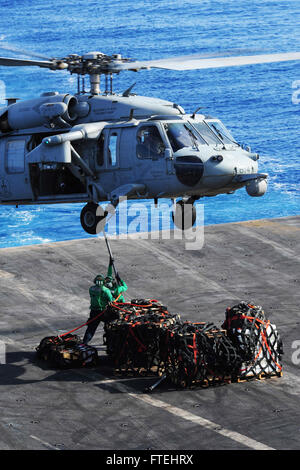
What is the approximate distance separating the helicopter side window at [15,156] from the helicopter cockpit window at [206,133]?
16.8 ft

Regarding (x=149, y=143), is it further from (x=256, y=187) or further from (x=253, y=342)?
(x=253, y=342)

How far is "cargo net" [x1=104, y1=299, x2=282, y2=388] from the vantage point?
23.3 m

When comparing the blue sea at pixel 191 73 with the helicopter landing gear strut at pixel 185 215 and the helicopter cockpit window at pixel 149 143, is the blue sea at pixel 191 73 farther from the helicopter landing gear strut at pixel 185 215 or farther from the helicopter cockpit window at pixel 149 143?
the helicopter cockpit window at pixel 149 143

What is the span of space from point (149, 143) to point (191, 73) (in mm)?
90287

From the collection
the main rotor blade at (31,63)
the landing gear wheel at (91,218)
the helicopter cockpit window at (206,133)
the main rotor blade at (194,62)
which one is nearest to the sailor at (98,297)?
the landing gear wheel at (91,218)

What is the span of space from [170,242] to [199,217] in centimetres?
3642

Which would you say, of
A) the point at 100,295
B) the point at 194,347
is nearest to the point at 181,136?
the point at 100,295

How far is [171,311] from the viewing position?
99.2 feet

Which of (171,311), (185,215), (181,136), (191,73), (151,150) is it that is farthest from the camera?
(191,73)

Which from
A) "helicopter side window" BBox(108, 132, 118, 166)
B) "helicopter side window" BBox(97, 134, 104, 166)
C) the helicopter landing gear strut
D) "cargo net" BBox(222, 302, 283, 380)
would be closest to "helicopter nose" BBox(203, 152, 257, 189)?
"helicopter side window" BBox(108, 132, 118, 166)

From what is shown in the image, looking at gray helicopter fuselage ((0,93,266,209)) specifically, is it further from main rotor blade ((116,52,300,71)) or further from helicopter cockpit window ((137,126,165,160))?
main rotor blade ((116,52,300,71))

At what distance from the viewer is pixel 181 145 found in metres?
23.0

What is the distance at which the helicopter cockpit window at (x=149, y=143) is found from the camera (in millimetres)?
23125
